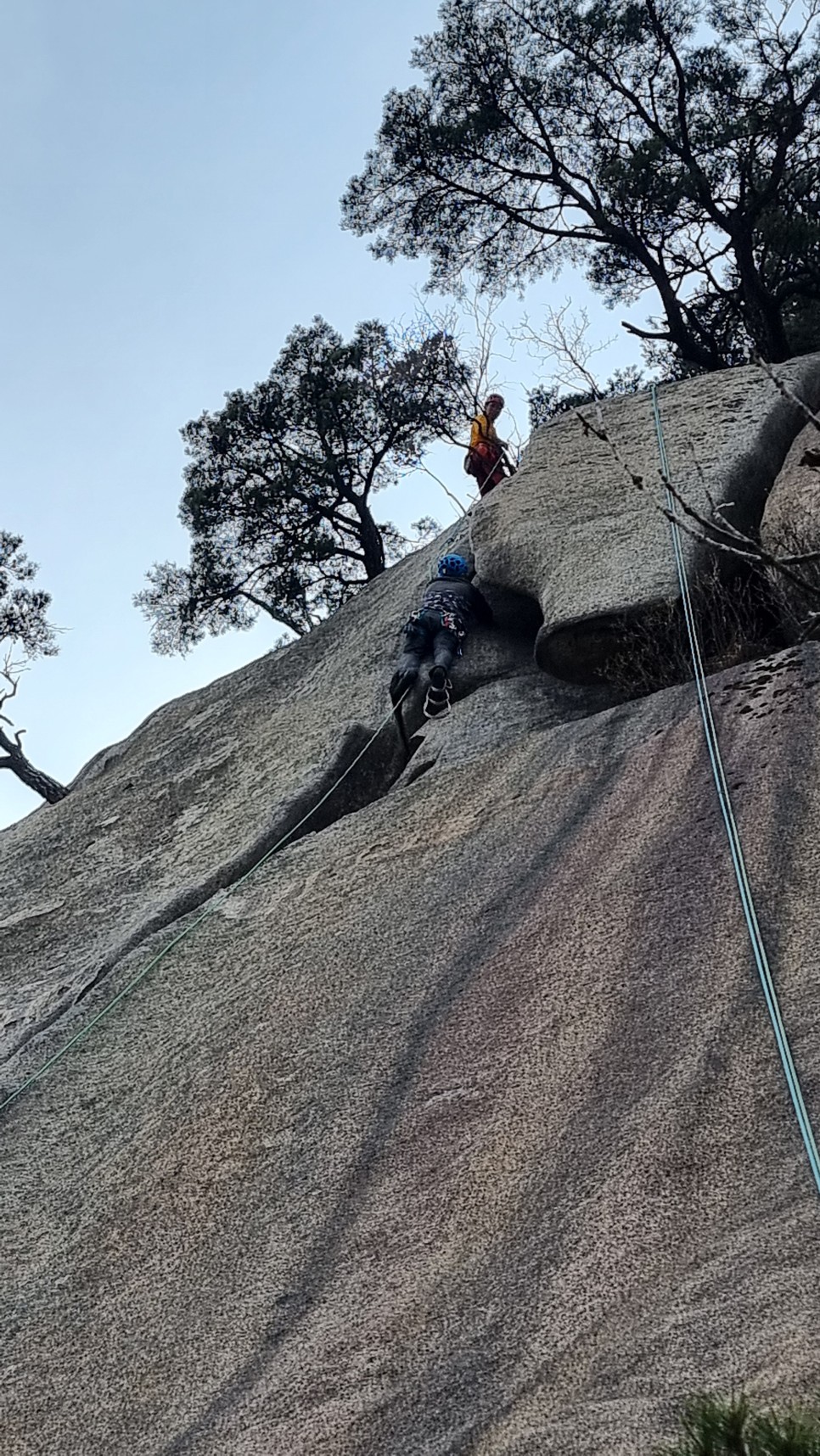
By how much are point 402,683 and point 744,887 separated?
458 centimetres

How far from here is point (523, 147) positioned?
588 inches

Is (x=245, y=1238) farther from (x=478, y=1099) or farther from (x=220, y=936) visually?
(x=220, y=936)

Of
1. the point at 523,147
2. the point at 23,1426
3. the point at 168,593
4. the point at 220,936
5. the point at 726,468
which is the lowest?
the point at 23,1426

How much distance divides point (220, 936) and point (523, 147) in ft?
35.7

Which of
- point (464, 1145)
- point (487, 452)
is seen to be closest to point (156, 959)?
point (464, 1145)

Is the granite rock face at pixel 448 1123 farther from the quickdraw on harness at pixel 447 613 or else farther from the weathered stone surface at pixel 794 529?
the quickdraw on harness at pixel 447 613

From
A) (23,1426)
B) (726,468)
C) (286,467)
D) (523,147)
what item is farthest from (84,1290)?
(523,147)

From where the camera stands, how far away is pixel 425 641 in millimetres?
9742

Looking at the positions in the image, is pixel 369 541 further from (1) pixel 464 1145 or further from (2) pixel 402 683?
(1) pixel 464 1145

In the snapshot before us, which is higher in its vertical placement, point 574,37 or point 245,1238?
point 574,37

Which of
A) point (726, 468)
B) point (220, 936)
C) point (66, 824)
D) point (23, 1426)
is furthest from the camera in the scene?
point (66, 824)

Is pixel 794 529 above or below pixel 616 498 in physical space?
below

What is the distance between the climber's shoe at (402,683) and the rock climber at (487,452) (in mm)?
4139

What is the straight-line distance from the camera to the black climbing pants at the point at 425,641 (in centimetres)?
952
